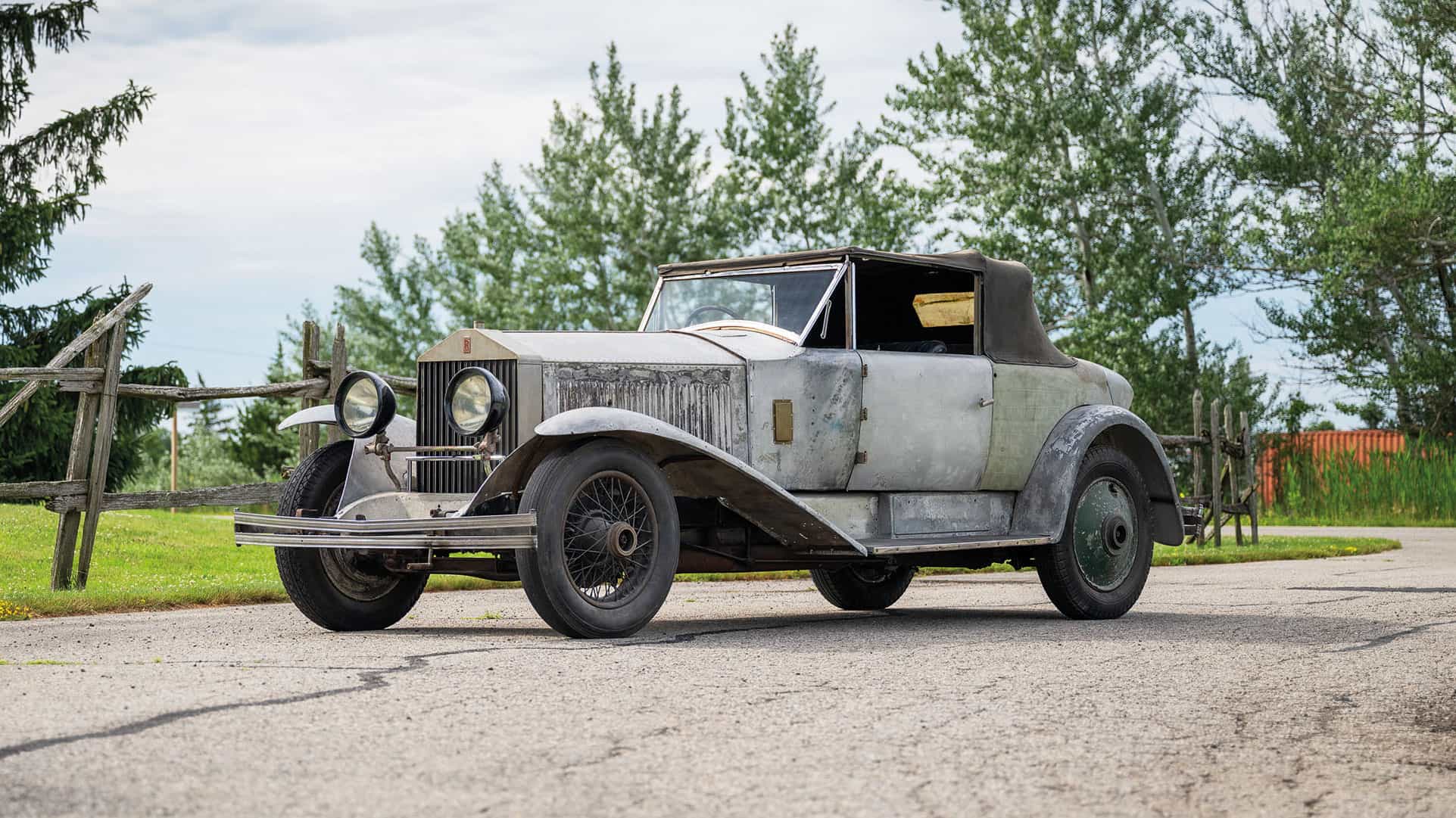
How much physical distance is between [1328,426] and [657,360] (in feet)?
132

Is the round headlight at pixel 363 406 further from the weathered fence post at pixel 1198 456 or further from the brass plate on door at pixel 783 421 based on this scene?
the weathered fence post at pixel 1198 456

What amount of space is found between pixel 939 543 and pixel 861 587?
159 centimetres

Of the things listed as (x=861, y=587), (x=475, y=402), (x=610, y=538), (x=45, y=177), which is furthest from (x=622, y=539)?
(x=45, y=177)

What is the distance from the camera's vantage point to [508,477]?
7203 millimetres

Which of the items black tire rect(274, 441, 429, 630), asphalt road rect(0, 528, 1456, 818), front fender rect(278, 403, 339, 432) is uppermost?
front fender rect(278, 403, 339, 432)

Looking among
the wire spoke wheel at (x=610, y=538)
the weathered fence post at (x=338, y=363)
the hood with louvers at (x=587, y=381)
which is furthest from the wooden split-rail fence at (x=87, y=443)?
the wire spoke wheel at (x=610, y=538)

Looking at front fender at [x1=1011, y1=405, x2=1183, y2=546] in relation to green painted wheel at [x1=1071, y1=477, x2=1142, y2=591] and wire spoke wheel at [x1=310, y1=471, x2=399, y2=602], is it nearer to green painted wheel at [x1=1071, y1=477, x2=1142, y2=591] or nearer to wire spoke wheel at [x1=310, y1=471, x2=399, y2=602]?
green painted wheel at [x1=1071, y1=477, x2=1142, y2=591]

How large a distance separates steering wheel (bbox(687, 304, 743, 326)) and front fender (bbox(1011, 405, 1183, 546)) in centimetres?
203

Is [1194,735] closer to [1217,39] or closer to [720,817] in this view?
[720,817]

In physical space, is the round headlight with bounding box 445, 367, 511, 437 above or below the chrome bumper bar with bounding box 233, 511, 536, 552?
above

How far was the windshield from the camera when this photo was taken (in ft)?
28.2

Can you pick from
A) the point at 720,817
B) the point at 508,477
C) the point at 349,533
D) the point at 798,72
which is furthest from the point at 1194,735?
the point at 798,72

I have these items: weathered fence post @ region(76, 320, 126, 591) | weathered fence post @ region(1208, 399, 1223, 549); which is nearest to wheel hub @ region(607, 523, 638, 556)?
weathered fence post @ region(76, 320, 126, 591)

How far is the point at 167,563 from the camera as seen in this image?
14.4 m
